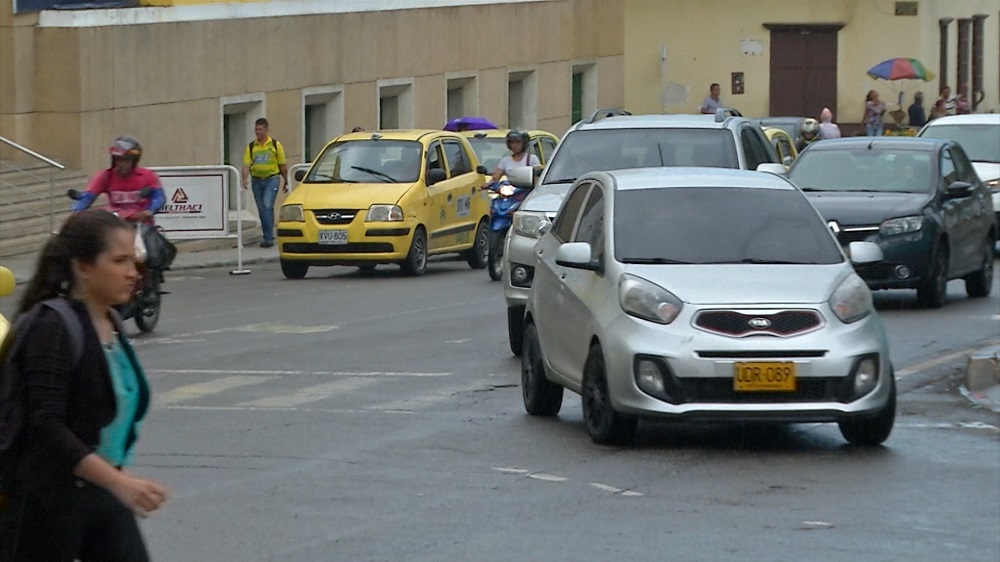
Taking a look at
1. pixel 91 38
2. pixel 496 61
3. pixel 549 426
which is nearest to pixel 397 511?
pixel 549 426

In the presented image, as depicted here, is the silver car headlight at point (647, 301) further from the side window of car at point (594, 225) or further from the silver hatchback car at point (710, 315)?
the side window of car at point (594, 225)

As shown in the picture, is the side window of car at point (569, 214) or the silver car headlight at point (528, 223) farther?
the silver car headlight at point (528, 223)

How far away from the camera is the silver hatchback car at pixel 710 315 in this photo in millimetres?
11047

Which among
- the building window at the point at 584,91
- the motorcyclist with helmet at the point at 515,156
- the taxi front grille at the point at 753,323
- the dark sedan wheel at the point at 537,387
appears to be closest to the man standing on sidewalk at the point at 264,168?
the motorcyclist with helmet at the point at 515,156

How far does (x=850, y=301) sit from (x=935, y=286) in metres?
8.39

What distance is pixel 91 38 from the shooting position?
2880cm

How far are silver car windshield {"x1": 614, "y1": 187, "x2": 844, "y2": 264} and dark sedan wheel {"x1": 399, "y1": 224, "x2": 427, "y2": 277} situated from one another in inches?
493

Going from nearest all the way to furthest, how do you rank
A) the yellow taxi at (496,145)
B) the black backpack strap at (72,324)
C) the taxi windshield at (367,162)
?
the black backpack strap at (72,324) < the taxi windshield at (367,162) < the yellow taxi at (496,145)

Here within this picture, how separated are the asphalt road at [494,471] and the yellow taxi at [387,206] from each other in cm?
770

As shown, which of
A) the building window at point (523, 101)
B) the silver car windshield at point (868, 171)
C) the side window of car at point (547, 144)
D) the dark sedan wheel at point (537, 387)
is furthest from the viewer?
the building window at point (523, 101)

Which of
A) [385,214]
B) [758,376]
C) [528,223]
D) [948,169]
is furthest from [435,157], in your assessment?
[758,376]

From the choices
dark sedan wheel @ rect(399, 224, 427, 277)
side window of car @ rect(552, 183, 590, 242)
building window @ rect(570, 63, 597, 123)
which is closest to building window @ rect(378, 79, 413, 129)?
building window @ rect(570, 63, 597, 123)

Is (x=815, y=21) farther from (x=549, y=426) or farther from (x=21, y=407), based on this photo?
(x=21, y=407)

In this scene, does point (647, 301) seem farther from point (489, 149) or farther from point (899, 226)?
point (489, 149)
